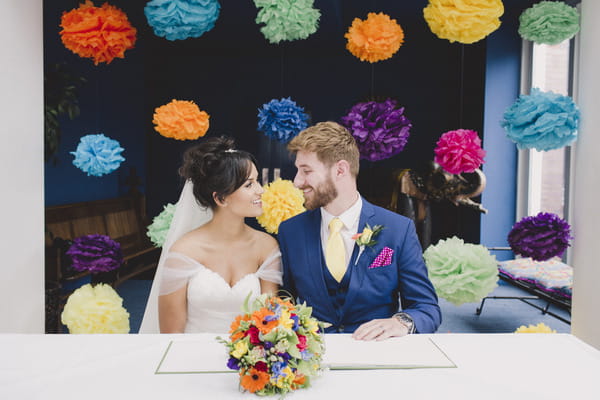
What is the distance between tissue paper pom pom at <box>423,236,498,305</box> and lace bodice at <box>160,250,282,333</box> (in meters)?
1.00

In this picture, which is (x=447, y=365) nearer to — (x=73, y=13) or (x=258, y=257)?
(x=258, y=257)

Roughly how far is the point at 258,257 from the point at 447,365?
124 cm

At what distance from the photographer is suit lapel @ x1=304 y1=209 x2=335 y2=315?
2.10 m

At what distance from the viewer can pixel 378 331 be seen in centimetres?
159

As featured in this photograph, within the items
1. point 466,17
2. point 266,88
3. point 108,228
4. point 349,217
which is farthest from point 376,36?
point 266,88

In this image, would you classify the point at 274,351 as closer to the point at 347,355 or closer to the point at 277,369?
the point at 277,369

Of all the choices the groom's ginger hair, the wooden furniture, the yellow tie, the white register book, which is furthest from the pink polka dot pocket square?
the wooden furniture

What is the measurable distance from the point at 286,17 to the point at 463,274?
1627 mm

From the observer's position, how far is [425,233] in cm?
511

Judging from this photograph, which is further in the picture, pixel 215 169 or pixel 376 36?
pixel 376 36

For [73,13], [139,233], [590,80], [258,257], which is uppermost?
[73,13]

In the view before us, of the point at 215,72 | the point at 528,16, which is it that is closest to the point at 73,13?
the point at 528,16

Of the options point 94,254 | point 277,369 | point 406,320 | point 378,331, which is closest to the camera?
point 277,369

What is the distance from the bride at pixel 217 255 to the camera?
229cm
